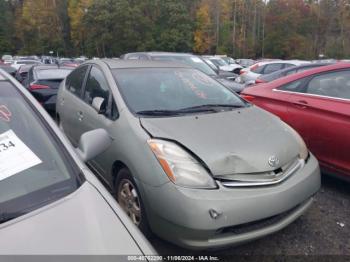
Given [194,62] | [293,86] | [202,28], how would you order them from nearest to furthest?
1. [293,86]
2. [194,62]
3. [202,28]

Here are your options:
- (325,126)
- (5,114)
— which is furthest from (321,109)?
(5,114)

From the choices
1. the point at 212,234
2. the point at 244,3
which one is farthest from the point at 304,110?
the point at 244,3

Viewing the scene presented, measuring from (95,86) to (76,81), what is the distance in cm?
81

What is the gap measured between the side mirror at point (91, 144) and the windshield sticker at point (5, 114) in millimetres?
434

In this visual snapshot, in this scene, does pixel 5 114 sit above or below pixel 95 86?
above

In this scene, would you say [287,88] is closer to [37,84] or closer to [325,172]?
[325,172]

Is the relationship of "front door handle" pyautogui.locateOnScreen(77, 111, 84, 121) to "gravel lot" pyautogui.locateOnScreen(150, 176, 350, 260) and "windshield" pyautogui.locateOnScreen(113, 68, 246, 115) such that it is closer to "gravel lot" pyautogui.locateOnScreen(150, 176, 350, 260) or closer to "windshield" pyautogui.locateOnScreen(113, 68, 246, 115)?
"windshield" pyautogui.locateOnScreen(113, 68, 246, 115)

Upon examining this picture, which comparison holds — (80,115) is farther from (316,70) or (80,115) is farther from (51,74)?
(51,74)

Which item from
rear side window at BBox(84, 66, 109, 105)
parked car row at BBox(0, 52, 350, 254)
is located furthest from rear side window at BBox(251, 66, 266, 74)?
rear side window at BBox(84, 66, 109, 105)

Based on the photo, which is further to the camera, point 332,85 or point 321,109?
point 332,85

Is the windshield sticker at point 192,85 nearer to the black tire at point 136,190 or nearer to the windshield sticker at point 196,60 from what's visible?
the black tire at point 136,190

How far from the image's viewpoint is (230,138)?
300 cm


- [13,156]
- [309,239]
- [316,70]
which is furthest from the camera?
[316,70]

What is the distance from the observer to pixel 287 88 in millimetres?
4656
